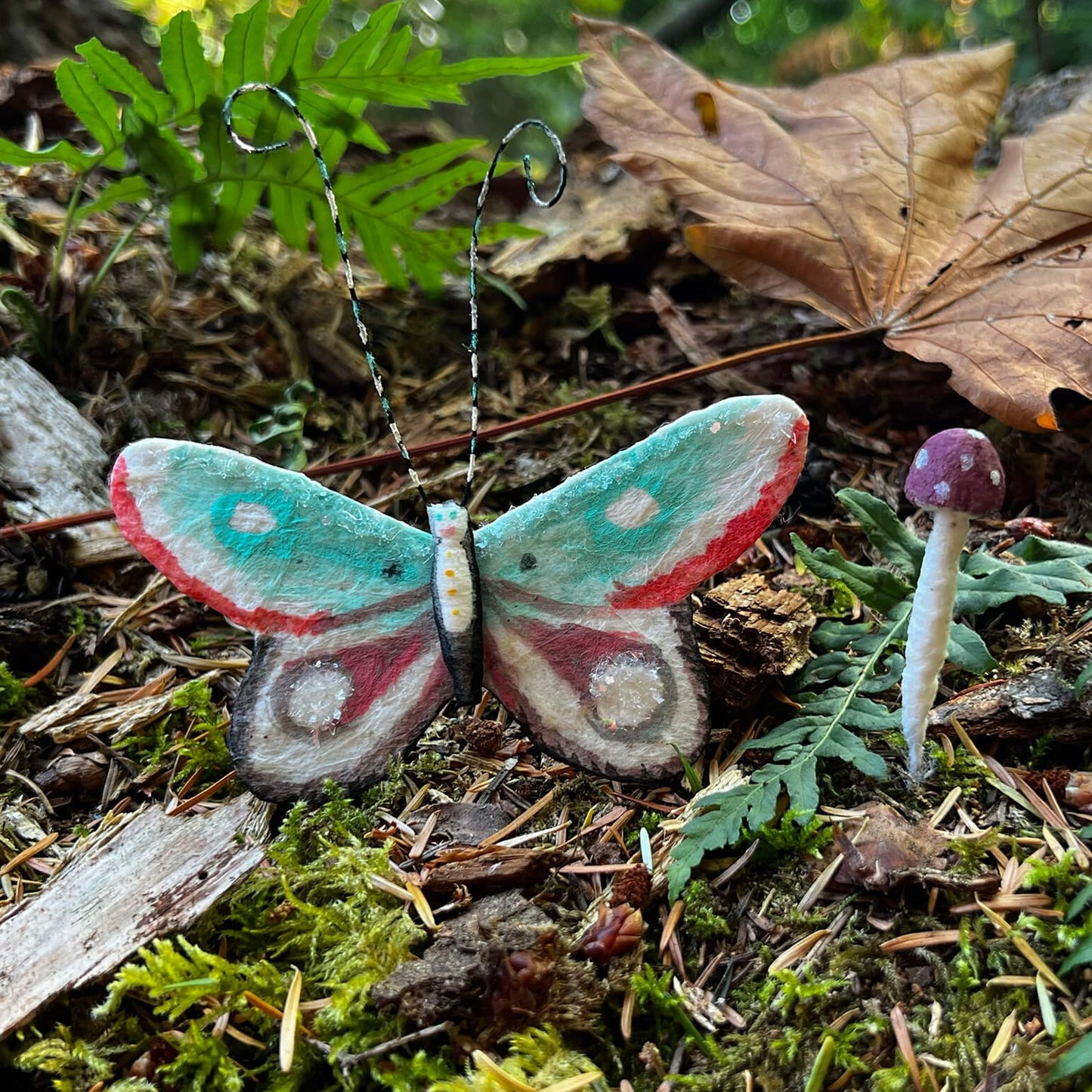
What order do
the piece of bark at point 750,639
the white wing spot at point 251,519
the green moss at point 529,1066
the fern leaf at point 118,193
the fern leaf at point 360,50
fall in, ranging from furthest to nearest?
1. the fern leaf at point 118,193
2. the fern leaf at point 360,50
3. the piece of bark at point 750,639
4. the white wing spot at point 251,519
5. the green moss at point 529,1066

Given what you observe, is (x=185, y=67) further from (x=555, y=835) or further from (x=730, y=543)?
(x=555, y=835)

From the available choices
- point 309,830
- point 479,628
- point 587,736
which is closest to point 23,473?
point 309,830

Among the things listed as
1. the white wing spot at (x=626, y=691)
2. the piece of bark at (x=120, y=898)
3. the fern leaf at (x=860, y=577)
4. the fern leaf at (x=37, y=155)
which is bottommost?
the fern leaf at (x=860, y=577)

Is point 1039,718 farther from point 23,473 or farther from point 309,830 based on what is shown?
point 23,473

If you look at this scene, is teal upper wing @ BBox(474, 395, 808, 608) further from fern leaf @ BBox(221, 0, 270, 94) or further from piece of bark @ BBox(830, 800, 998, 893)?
fern leaf @ BBox(221, 0, 270, 94)

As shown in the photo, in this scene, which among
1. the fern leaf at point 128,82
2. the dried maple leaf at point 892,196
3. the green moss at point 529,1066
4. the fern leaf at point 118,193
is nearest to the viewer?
the green moss at point 529,1066

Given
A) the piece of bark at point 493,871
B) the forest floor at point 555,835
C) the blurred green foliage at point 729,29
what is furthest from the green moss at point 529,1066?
the blurred green foliage at point 729,29

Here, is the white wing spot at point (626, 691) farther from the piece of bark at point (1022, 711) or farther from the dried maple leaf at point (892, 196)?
the dried maple leaf at point (892, 196)

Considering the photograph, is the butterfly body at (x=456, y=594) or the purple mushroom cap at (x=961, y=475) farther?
the butterfly body at (x=456, y=594)
